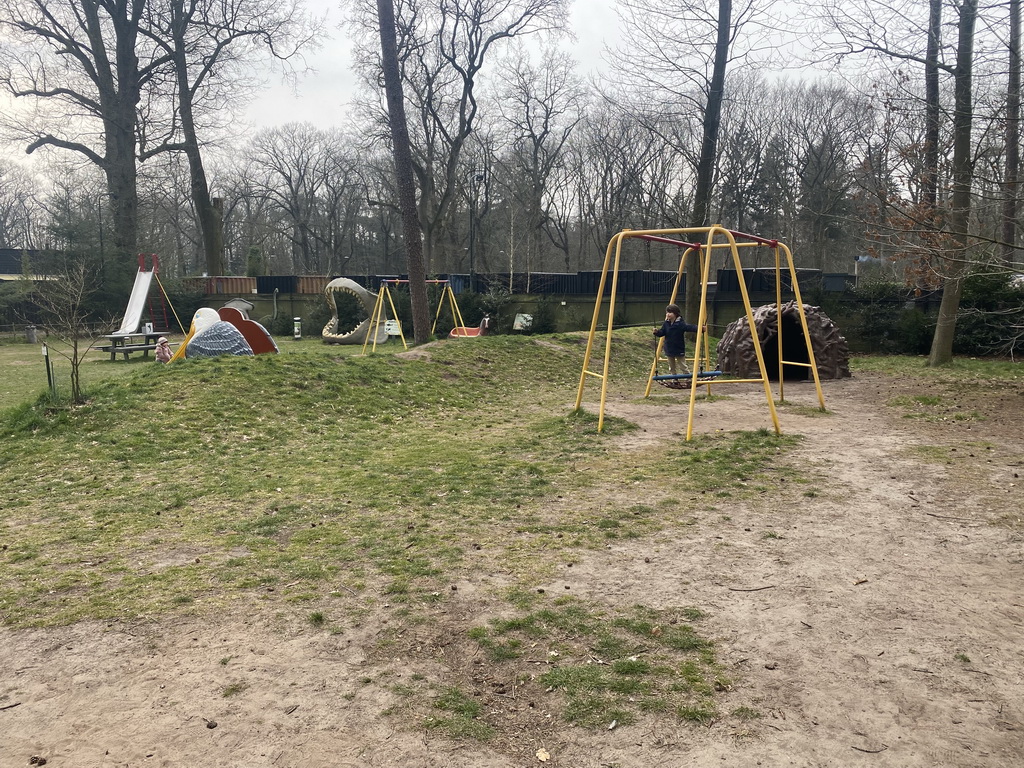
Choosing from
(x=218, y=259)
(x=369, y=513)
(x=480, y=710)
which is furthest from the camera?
(x=218, y=259)

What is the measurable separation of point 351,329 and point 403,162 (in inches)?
375

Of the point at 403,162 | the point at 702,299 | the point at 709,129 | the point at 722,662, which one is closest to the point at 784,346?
the point at 702,299

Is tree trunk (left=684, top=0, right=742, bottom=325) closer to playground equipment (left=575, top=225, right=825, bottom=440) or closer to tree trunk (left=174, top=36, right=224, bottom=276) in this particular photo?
playground equipment (left=575, top=225, right=825, bottom=440)

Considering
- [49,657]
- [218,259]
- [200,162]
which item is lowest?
[49,657]

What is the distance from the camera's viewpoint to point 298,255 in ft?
193

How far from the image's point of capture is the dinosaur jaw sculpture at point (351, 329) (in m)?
23.7

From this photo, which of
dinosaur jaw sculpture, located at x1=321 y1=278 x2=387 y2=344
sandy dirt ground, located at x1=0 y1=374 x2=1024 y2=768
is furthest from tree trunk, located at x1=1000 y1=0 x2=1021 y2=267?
dinosaur jaw sculpture, located at x1=321 y1=278 x2=387 y2=344

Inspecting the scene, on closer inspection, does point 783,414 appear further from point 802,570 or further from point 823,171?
point 823,171

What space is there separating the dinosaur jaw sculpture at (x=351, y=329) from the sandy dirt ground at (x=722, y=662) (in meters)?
18.8

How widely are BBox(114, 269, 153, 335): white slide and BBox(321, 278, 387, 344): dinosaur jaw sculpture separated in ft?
17.1

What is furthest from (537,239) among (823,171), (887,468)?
(887,468)

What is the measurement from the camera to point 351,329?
2616 centimetres

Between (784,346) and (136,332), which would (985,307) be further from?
(136,332)

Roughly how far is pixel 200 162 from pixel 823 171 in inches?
1165
